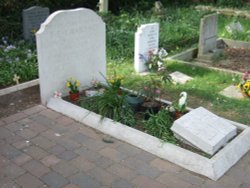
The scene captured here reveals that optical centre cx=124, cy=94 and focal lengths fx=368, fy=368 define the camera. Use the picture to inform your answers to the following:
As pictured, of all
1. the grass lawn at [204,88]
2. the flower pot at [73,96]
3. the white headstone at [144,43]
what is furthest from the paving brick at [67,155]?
the white headstone at [144,43]

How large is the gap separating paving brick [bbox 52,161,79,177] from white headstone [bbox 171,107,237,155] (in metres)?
1.22

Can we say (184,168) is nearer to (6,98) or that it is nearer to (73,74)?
(73,74)

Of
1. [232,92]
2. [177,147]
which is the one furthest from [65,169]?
[232,92]

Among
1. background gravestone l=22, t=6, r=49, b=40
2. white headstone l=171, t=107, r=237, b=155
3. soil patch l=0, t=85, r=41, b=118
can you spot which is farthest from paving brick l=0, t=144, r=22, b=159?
background gravestone l=22, t=6, r=49, b=40

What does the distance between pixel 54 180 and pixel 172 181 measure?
1.16 m

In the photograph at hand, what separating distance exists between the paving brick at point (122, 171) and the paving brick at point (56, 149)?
64cm

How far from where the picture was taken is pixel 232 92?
6.00 metres

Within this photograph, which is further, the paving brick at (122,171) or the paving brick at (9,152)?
the paving brick at (9,152)

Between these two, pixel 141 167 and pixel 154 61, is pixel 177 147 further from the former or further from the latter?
pixel 154 61

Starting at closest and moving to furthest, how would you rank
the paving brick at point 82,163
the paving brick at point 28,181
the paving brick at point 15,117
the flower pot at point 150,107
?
the paving brick at point 28,181, the paving brick at point 82,163, the flower pot at point 150,107, the paving brick at point 15,117

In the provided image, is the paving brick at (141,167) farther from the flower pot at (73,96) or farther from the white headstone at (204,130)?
the flower pot at (73,96)

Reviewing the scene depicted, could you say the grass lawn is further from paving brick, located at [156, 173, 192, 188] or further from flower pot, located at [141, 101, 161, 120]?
paving brick, located at [156, 173, 192, 188]

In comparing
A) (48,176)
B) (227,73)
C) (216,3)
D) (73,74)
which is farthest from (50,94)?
(216,3)

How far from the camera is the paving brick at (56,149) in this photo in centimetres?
411
